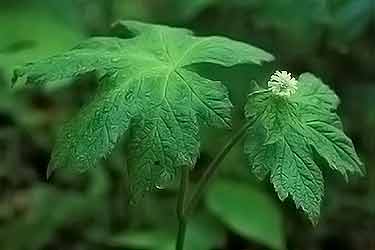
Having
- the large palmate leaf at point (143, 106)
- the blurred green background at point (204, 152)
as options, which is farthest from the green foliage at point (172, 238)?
the large palmate leaf at point (143, 106)

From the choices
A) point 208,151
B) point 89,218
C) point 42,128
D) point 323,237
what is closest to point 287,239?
point 323,237

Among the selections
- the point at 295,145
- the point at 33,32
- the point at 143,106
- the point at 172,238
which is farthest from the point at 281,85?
the point at 33,32

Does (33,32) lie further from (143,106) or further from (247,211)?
(143,106)

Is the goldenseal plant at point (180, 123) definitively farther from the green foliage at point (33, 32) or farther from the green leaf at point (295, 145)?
the green foliage at point (33, 32)

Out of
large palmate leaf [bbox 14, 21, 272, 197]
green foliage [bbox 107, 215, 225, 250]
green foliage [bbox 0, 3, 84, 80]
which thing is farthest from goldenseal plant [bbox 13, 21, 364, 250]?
green foliage [bbox 0, 3, 84, 80]

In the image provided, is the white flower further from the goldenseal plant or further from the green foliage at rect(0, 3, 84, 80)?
the green foliage at rect(0, 3, 84, 80)

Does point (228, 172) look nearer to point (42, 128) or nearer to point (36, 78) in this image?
point (42, 128)
